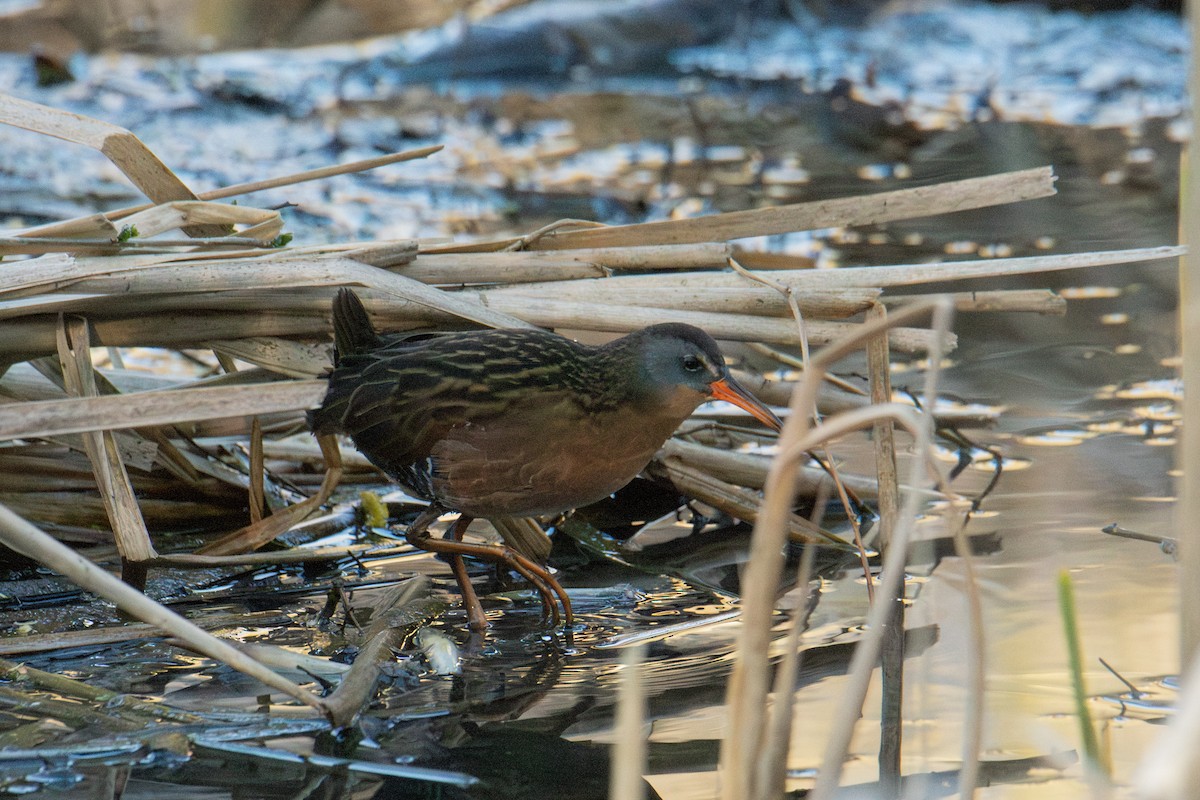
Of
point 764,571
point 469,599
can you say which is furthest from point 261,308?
point 764,571

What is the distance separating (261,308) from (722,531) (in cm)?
136

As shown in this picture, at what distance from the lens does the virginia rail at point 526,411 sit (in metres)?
3.06

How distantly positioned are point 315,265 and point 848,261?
3362mm

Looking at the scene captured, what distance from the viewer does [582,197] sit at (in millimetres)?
7438

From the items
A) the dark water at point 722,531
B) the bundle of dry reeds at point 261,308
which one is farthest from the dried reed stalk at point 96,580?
the bundle of dry reeds at point 261,308

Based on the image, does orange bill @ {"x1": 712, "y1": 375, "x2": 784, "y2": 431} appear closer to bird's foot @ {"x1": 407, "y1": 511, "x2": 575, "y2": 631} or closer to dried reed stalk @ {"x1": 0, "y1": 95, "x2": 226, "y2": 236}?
bird's foot @ {"x1": 407, "y1": 511, "x2": 575, "y2": 631}

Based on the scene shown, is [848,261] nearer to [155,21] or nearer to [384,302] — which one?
[384,302]

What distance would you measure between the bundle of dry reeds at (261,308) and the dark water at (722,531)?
16.5 inches

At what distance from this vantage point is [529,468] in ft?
10.1

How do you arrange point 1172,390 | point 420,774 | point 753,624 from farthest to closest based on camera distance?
point 1172,390
point 420,774
point 753,624

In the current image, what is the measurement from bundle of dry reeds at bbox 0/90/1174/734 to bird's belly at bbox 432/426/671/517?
1.18 ft

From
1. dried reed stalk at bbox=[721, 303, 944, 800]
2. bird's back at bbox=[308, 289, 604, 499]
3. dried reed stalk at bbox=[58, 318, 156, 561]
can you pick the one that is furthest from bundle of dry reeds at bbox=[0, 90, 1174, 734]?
dried reed stalk at bbox=[721, 303, 944, 800]

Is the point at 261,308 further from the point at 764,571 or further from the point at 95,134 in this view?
the point at 764,571

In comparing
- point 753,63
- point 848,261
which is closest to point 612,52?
point 753,63
